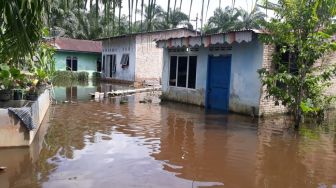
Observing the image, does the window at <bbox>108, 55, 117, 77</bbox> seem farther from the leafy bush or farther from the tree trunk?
the tree trunk

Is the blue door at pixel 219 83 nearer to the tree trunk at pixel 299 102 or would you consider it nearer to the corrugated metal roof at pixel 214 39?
the corrugated metal roof at pixel 214 39

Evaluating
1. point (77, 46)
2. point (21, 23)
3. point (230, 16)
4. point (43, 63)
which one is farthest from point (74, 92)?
point (21, 23)

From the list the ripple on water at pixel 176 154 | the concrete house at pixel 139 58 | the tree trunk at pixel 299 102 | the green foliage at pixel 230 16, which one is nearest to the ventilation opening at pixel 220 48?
the ripple on water at pixel 176 154

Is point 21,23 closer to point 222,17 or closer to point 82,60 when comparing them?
point 222,17

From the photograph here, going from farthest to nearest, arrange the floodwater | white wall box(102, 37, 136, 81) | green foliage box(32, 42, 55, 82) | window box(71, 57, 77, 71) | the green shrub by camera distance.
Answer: window box(71, 57, 77, 71)
the green shrub
white wall box(102, 37, 136, 81)
green foliage box(32, 42, 55, 82)
the floodwater

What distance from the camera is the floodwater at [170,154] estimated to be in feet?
19.4

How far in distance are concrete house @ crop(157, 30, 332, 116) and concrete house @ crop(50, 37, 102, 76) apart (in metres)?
17.7

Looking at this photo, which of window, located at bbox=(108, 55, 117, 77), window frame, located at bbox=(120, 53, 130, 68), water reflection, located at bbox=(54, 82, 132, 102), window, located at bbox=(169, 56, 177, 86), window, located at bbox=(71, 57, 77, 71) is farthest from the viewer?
window, located at bbox=(71, 57, 77, 71)

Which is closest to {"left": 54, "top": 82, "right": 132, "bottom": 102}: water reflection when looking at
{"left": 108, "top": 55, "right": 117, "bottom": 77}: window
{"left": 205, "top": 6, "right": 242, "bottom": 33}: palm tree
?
{"left": 108, "top": 55, "right": 117, "bottom": 77}: window

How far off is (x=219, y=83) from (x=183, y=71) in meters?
2.49

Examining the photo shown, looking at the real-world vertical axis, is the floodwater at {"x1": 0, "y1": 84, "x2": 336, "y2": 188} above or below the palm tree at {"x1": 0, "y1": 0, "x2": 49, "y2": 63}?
below

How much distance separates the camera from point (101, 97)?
59.0 feet

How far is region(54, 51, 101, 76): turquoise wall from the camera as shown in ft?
111

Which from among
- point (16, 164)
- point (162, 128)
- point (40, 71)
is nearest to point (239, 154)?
point (162, 128)
